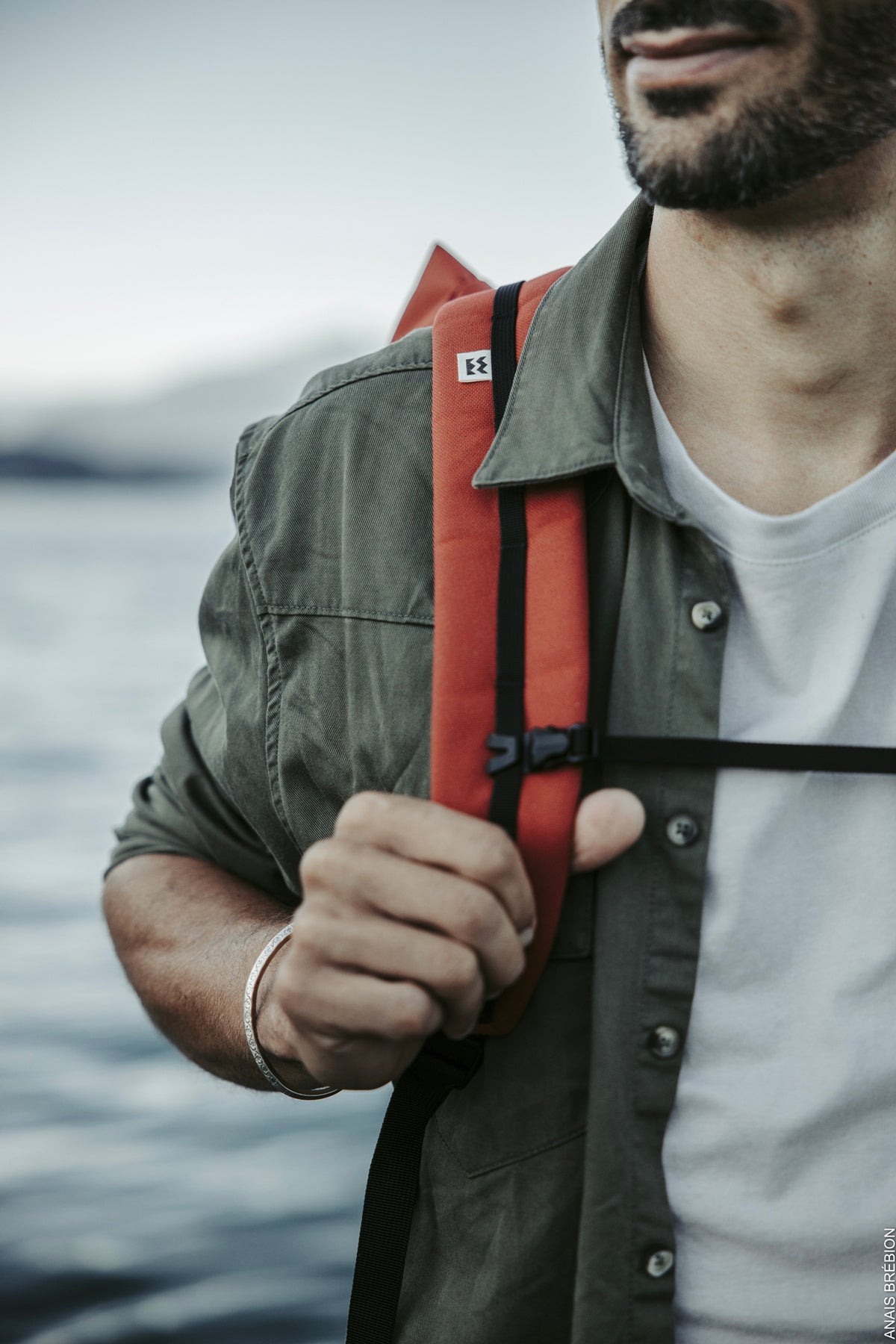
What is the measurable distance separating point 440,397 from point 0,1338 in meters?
2.89

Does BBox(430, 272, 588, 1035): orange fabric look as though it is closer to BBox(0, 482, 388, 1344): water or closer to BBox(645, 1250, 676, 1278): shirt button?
BBox(645, 1250, 676, 1278): shirt button

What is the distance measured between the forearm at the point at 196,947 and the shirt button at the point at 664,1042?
412mm

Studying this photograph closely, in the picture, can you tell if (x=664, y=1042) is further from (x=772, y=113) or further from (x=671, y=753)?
(x=772, y=113)

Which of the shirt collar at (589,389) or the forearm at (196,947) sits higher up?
the shirt collar at (589,389)

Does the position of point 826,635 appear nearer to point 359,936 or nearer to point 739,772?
point 739,772

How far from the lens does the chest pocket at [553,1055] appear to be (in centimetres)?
124

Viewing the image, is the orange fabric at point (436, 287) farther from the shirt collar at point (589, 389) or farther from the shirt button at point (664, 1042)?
the shirt button at point (664, 1042)

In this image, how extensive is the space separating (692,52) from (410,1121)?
1156 millimetres

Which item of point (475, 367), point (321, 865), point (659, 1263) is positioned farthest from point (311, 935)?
point (475, 367)

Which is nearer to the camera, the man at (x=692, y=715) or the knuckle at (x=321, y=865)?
the knuckle at (x=321, y=865)

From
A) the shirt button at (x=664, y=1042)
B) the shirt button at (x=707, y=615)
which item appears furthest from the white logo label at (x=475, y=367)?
the shirt button at (x=664, y=1042)

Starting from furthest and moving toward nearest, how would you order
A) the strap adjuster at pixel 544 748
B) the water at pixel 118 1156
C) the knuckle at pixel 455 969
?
1. the water at pixel 118 1156
2. the strap adjuster at pixel 544 748
3. the knuckle at pixel 455 969

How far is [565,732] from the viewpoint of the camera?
45.7 inches

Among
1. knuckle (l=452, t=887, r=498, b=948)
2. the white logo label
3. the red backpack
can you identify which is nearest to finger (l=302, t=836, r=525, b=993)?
knuckle (l=452, t=887, r=498, b=948)
